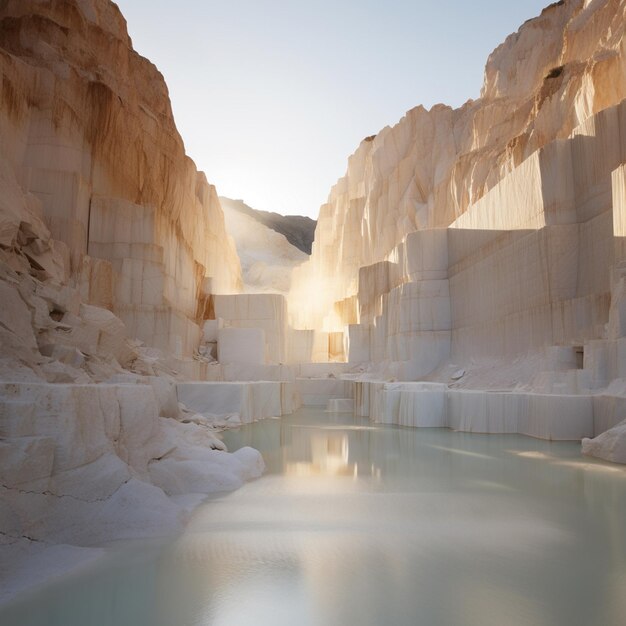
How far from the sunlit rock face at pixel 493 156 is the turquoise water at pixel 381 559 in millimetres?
11369

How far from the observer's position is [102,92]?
22.0 metres

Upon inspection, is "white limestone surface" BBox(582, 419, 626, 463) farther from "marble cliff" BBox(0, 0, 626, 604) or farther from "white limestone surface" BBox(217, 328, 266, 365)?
"white limestone surface" BBox(217, 328, 266, 365)

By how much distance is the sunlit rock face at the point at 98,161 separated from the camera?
64.5ft

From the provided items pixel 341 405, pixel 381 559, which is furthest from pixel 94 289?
pixel 381 559

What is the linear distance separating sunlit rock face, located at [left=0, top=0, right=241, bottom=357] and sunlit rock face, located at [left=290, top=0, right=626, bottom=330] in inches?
478

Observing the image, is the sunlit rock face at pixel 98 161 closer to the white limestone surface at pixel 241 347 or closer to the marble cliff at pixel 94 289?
the marble cliff at pixel 94 289

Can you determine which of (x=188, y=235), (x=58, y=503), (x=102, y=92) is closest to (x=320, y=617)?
(x=58, y=503)

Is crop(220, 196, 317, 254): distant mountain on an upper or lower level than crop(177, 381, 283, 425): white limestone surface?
upper

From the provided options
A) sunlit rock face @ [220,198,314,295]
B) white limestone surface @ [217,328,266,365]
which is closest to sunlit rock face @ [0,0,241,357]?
white limestone surface @ [217,328,266,365]

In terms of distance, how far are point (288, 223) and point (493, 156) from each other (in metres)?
50.1

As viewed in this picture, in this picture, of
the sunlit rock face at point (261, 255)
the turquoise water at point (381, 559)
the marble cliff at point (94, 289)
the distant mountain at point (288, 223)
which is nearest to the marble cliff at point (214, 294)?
the marble cliff at point (94, 289)

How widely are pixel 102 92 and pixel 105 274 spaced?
6903 millimetres

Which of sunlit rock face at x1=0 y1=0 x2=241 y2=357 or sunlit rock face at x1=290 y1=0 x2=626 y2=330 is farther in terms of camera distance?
sunlit rock face at x1=0 y1=0 x2=241 y2=357

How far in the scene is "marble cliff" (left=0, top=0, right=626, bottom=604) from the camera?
6.18 meters
